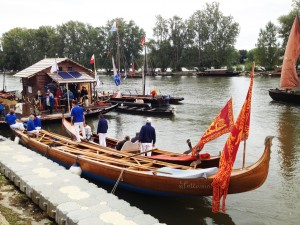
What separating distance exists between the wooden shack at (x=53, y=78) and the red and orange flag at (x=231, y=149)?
21.0 metres

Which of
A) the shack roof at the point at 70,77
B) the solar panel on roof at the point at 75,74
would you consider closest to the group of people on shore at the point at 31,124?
the shack roof at the point at 70,77

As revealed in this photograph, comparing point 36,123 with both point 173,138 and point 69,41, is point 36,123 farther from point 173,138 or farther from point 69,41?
point 69,41

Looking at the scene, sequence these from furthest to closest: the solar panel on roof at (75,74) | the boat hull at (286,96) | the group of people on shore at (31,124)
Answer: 1. the boat hull at (286,96)
2. the solar panel on roof at (75,74)
3. the group of people on shore at (31,124)

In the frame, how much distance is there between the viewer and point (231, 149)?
9.54 metres

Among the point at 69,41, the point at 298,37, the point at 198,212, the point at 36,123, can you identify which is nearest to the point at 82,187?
the point at 198,212

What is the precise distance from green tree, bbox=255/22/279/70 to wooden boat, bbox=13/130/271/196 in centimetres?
8625

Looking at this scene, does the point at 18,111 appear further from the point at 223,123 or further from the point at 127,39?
the point at 127,39

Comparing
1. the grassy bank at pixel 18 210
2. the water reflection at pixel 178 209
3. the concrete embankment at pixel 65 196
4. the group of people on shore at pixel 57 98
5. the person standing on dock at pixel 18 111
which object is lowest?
the water reflection at pixel 178 209

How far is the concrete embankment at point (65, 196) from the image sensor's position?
8.45 meters

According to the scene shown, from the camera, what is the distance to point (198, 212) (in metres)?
11.4

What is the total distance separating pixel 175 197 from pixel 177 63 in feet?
311

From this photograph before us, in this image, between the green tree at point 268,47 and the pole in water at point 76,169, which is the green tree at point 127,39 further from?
the pole in water at point 76,169

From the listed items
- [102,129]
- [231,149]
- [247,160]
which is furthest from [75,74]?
[231,149]

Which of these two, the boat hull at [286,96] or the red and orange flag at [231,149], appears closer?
the red and orange flag at [231,149]
